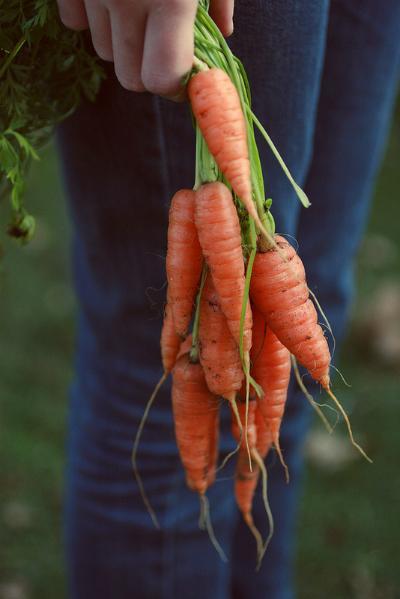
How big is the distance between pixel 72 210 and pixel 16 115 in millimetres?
356

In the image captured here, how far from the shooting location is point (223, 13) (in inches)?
36.0

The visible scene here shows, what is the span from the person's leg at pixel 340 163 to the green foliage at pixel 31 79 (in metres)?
0.38

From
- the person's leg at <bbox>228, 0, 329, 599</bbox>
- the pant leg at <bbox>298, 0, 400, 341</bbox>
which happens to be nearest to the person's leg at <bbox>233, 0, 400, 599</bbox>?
the pant leg at <bbox>298, 0, 400, 341</bbox>

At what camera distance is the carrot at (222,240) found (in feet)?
3.11

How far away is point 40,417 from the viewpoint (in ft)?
7.34

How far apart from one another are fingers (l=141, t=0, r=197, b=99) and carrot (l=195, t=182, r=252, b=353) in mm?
133

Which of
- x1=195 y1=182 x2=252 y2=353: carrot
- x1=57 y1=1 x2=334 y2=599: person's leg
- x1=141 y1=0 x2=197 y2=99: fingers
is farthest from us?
x1=57 y1=1 x2=334 y2=599: person's leg

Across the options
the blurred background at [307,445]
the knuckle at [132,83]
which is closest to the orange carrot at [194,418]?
the knuckle at [132,83]

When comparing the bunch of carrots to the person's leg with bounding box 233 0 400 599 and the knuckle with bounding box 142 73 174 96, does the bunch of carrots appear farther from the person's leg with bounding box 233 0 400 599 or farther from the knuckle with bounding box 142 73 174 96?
the person's leg with bounding box 233 0 400 599

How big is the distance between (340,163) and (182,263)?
0.52 m

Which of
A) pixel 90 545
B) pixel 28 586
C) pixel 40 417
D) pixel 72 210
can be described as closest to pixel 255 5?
pixel 72 210

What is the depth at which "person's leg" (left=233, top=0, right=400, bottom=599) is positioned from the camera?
1324mm

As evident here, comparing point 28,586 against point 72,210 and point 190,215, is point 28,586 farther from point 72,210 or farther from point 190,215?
point 190,215

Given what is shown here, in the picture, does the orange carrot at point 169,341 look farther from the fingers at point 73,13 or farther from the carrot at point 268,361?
the fingers at point 73,13
